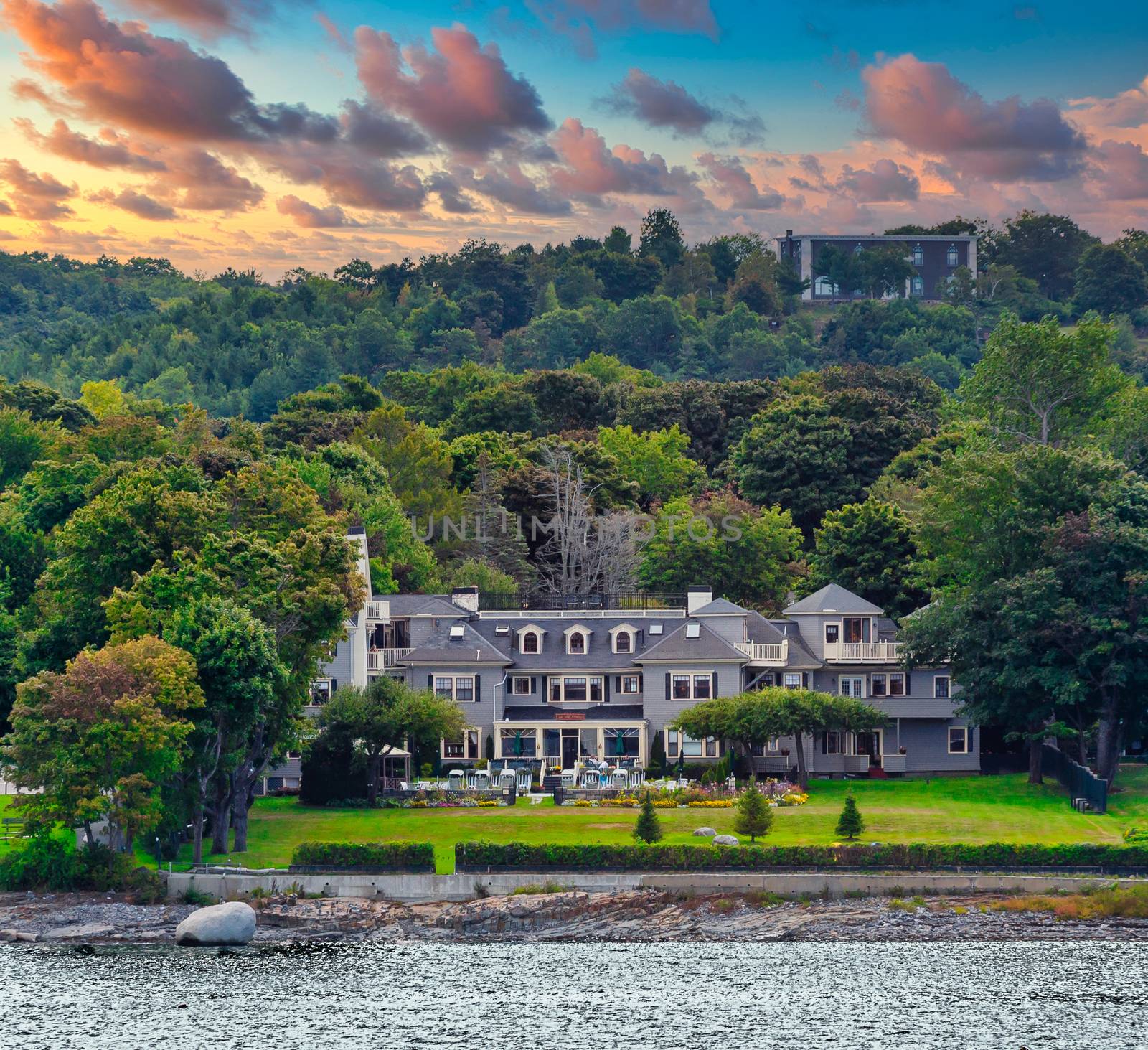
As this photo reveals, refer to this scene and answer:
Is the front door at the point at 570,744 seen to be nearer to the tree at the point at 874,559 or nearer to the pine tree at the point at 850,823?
the tree at the point at 874,559

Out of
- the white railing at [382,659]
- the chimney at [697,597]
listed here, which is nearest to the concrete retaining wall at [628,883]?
the white railing at [382,659]

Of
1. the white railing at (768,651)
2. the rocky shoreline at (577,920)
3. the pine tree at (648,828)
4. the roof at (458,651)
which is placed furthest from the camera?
the white railing at (768,651)

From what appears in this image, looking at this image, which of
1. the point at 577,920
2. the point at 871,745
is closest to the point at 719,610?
the point at 871,745

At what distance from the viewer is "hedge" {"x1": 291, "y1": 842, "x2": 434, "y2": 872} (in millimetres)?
60438

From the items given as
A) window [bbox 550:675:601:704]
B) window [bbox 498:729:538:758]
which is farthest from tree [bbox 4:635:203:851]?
window [bbox 550:675:601:704]

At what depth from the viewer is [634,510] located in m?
117

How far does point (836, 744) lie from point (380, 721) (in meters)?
22.2

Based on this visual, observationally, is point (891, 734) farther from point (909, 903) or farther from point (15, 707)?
point (15, 707)

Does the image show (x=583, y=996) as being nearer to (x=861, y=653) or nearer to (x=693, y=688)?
(x=693, y=688)

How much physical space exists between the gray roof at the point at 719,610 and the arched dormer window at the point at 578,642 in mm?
5106

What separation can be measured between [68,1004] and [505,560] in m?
60.0

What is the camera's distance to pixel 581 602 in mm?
93938

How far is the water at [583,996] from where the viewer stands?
1898 inches

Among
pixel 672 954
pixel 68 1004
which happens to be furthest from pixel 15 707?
pixel 672 954
